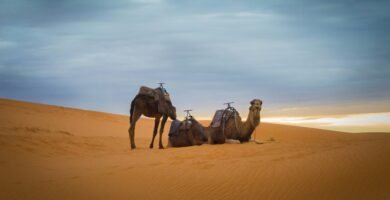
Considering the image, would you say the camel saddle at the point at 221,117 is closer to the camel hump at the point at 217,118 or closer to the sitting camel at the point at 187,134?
the camel hump at the point at 217,118

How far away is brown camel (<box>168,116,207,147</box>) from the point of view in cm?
1588

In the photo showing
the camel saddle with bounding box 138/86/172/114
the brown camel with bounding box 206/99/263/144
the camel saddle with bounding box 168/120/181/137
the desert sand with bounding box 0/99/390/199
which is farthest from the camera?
the camel saddle with bounding box 138/86/172/114

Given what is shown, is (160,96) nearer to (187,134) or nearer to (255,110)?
(187,134)

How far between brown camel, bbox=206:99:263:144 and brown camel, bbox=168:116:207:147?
1.18 feet

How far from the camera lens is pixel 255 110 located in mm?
15273

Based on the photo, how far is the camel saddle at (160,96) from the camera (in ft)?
54.4

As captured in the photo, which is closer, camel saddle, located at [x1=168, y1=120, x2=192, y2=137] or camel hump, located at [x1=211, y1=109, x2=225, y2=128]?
camel hump, located at [x1=211, y1=109, x2=225, y2=128]

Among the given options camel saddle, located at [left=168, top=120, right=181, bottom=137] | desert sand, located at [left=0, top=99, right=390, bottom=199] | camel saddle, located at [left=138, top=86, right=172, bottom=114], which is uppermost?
camel saddle, located at [left=138, top=86, right=172, bottom=114]

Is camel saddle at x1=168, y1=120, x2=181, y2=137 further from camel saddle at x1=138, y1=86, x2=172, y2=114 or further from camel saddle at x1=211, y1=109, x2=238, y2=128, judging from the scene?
camel saddle at x1=211, y1=109, x2=238, y2=128

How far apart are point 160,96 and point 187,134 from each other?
199 cm

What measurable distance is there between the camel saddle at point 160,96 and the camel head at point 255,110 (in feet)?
11.5

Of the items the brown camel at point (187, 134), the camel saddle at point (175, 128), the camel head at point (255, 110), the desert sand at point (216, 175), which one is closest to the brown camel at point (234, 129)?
the camel head at point (255, 110)

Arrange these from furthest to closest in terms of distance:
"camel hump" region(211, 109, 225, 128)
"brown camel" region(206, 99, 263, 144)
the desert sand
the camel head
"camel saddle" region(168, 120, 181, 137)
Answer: "camel saddle" region(168, 120, 181, 137)
"camel hump" region(211, 109, 225, 128)
"brown camel" region(206, 99, 263, 144)
the camel head
the desert sand

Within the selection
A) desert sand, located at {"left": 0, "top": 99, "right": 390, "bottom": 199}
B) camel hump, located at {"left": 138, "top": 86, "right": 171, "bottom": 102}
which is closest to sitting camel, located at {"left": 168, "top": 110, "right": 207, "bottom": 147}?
camel hump, located at {"left": 138, "top": 86, "right": 171, "bottom": 102}
